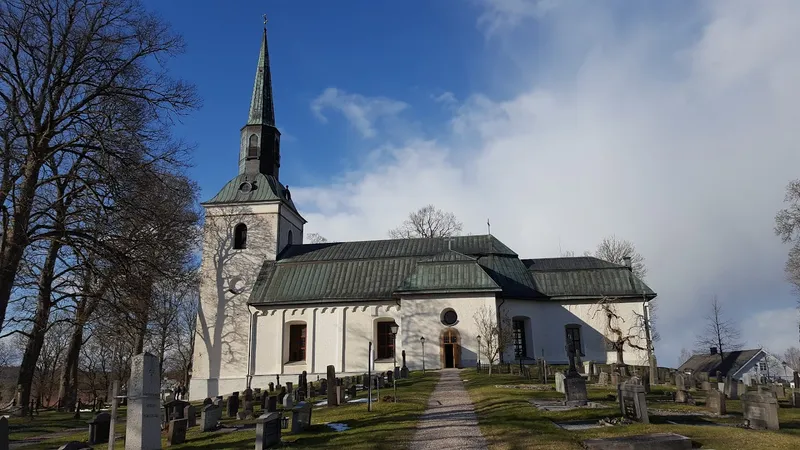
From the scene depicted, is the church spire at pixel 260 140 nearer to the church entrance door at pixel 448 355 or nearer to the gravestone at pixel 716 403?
the church entrance door at pixel 448 355

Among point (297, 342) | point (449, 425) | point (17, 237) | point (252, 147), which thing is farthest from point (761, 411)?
point (252, 147)

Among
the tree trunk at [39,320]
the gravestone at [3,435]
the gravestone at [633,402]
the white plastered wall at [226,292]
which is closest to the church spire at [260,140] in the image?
the white plastered wall at [226,292]

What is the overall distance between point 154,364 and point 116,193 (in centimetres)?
434

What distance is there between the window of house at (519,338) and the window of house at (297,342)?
11.9 metres

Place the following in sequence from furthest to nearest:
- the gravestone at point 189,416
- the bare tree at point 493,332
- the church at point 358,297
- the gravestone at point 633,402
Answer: the church at point 358,297, the bare tree at point 493,332, the gravestone at point 189,416, the gravestone at point 633,402

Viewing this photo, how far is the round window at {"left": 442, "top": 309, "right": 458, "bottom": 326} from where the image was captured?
2991 centimetres

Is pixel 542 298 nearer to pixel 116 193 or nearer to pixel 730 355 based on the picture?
pixel 730 355

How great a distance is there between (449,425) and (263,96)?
31001 millimetres

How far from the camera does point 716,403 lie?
13.6m

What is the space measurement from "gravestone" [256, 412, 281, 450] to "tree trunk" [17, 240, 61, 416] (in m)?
7.25

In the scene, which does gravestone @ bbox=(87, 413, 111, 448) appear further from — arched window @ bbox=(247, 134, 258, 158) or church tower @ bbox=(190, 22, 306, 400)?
arched window @ bbox=(247, 134, 258, 158)

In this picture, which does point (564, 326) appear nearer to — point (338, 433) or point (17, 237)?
point (338, 433)

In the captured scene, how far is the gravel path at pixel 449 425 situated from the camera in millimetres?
10086

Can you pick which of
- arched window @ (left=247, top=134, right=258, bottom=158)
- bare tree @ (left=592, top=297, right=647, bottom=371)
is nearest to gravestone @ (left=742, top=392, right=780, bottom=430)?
bare tree @ (left=592, top=297, right=647, bottom=371)
